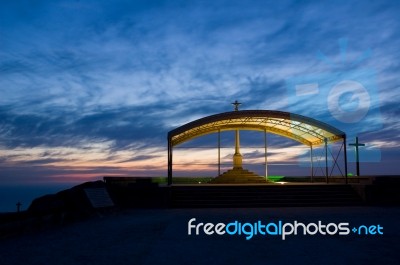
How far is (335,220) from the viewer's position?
536 inches

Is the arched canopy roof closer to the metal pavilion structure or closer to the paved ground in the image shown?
the metal pavilion structure

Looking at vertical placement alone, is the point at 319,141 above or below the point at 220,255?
above

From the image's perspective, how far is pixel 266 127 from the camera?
29750mm

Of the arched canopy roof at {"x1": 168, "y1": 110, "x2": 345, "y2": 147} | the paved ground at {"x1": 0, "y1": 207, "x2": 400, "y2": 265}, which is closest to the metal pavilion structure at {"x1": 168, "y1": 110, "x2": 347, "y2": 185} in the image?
the arched canopy roof at {"x1": 168, "y1": 110, "x2": 345, "y2": 147}

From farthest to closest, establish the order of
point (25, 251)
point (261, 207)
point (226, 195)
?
point (226, 195) → point (261, 207) → point (25, 251)

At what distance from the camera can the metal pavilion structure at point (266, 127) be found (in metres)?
23.8

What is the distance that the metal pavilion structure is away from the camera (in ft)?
78.0

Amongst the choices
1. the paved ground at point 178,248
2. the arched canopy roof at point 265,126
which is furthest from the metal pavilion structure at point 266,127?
the paved ground at point 178,248

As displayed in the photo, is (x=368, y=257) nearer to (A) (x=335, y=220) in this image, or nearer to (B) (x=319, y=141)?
(A) (x=335, y=220)

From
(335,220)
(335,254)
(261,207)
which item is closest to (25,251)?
(335,254)

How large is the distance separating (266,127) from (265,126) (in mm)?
291

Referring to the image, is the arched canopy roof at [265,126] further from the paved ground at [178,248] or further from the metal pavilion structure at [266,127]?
the paved ground at [178,248]

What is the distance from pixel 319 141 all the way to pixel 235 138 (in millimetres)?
7048

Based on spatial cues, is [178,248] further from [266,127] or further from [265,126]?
[266,127]
